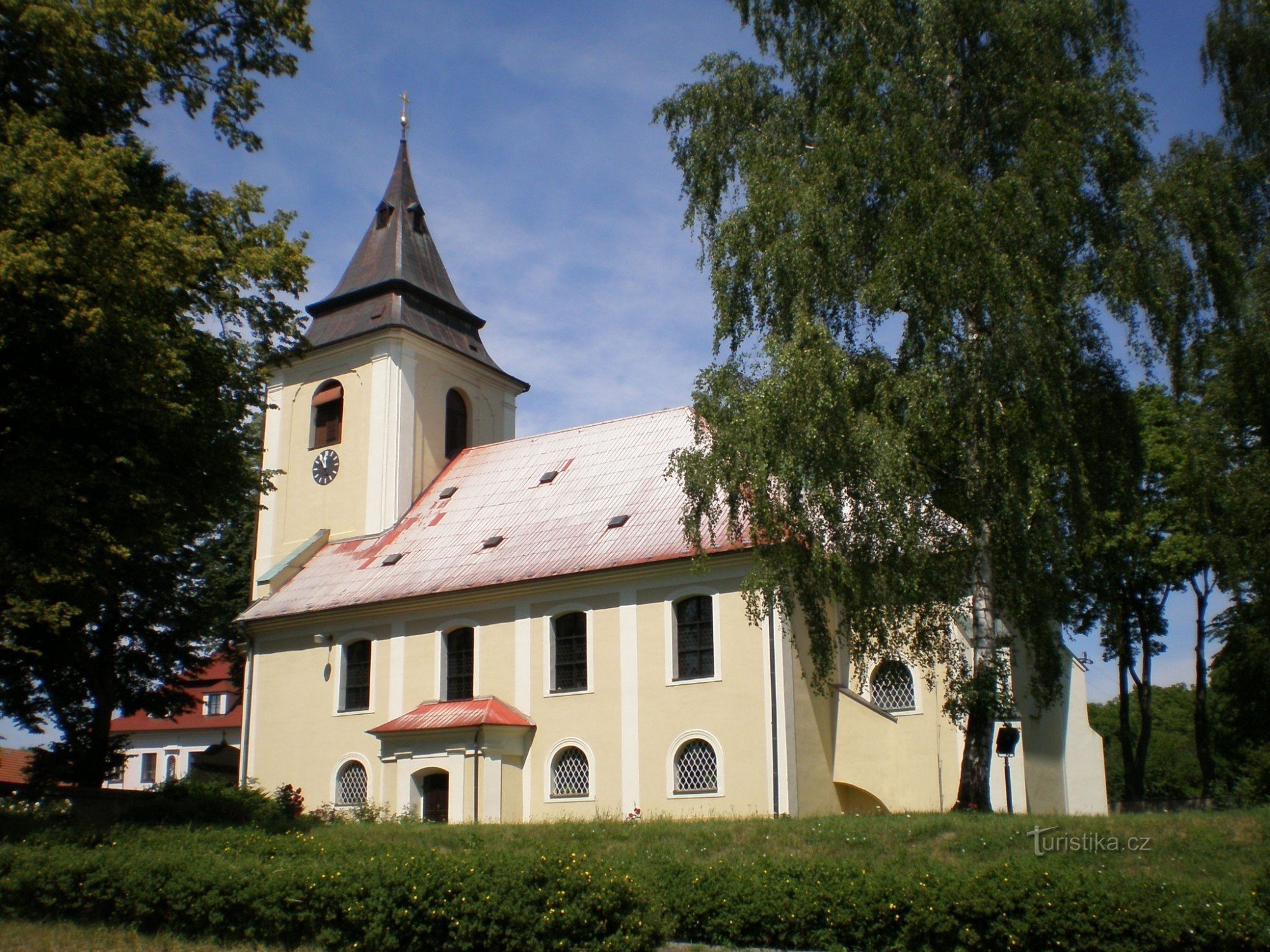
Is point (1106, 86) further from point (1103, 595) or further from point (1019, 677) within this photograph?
point (1019, 677)

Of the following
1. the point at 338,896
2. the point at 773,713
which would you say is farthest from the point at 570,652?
the point at 338,896

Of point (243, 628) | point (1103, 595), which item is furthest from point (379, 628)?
point (1103, 595)

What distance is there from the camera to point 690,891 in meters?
11.1

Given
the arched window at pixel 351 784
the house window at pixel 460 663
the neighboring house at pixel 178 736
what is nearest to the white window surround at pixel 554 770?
the house window at pixel 460 663

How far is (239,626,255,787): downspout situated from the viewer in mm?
27703

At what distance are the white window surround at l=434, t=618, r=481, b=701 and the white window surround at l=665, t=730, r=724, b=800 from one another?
16.6 feet

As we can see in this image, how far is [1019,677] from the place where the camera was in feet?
72.7

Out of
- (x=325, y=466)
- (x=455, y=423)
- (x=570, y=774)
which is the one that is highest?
(x=455, y=423)

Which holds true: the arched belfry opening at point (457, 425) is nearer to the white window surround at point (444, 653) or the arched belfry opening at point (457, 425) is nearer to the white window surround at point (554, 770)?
the white window surround at point (444, 653)

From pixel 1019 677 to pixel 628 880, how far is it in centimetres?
1404

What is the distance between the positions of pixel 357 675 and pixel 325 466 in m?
7.10

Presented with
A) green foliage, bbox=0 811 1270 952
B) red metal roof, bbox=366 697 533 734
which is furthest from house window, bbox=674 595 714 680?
green foliage, bbox=0 811 1270 952

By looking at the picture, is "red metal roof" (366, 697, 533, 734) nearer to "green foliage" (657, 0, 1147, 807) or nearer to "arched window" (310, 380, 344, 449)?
"green foliage" (657, 0, 1147, 807)

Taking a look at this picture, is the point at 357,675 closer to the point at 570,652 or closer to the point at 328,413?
the point at 570,652
